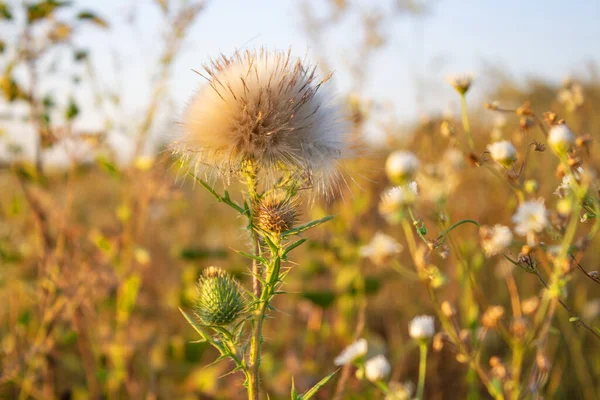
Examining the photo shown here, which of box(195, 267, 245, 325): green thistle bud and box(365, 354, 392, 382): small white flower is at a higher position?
box(195, 267, 245, 325): green thistle bud

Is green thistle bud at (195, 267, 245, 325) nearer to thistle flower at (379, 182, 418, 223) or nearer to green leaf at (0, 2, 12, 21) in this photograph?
thistle flower at (379, 182, 418, 223)

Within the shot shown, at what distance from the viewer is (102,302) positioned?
10.4 feet

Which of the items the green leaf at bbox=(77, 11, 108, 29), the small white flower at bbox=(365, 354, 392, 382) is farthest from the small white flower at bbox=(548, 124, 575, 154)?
the green leaf at bbox=(77, 11, 108, 29)

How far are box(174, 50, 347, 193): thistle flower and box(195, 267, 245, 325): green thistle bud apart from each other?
254mm

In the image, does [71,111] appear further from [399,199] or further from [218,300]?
[399,199]

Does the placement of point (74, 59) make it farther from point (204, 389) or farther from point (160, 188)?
point (204, 389)

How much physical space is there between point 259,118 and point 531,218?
614mm

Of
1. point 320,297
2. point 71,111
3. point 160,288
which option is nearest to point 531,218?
point 320,297

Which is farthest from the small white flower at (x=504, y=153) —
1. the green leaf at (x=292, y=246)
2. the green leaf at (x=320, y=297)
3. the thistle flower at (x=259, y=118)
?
the green leaf at (x=320, y=297)

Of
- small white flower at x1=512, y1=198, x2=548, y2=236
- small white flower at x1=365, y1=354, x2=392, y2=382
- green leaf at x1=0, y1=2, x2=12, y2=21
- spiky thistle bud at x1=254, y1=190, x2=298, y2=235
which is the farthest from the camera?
green leaf at x1=0, y1=2, x2=12, y2=21

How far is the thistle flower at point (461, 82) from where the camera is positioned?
5.51ft

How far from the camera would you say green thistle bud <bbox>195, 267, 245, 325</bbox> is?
120 centimetres

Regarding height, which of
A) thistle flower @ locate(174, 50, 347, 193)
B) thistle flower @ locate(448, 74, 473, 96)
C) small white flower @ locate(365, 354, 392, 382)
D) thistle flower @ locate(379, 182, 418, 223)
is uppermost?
thistle flower @ locate(174, 50, 347, 193)

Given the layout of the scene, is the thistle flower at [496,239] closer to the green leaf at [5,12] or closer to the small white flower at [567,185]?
the small white flower at [567,185]
